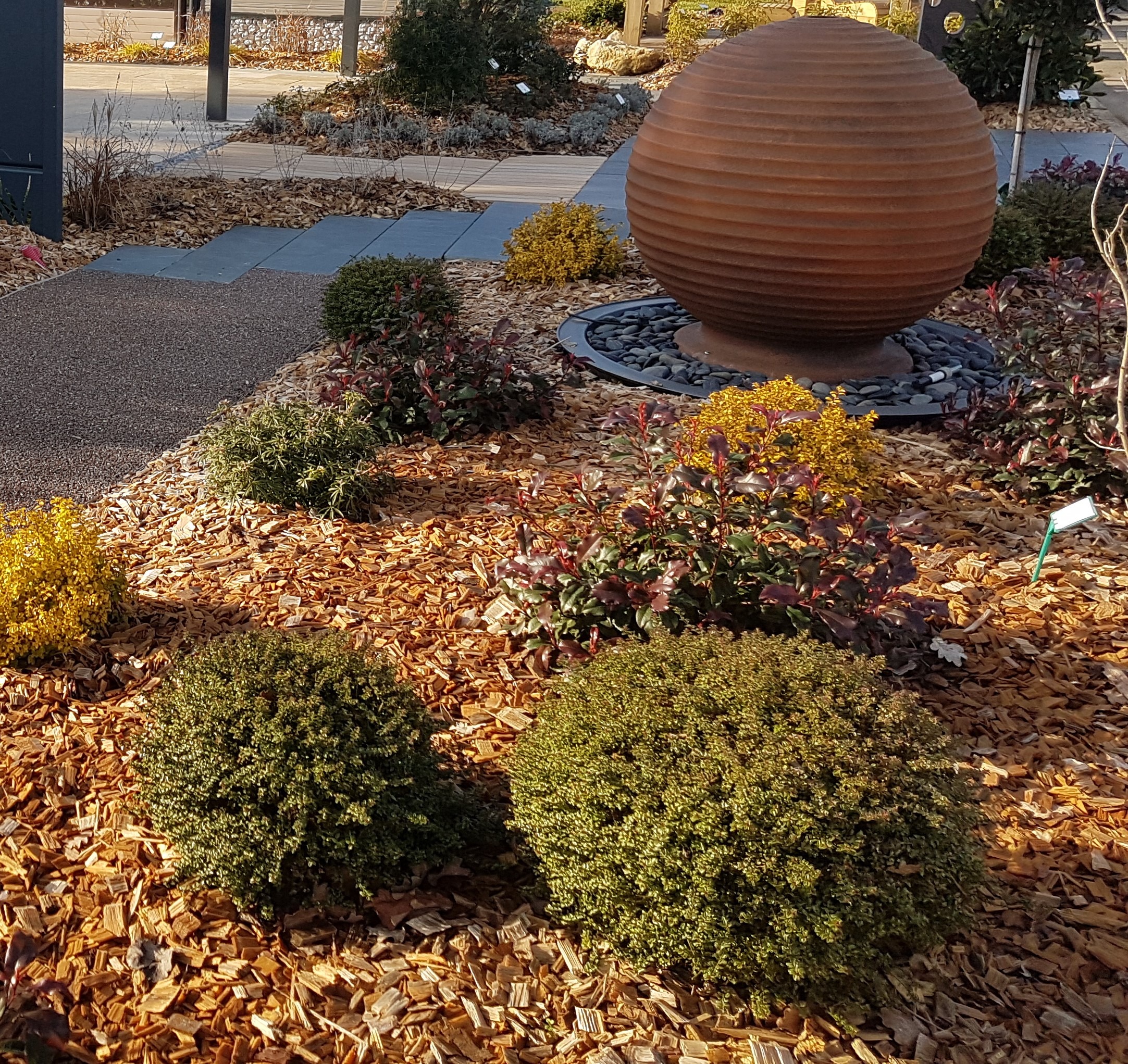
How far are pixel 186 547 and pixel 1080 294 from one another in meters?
3.54

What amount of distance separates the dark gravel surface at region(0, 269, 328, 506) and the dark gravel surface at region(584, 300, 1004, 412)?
170 cm

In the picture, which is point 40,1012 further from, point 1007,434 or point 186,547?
point 1007,434

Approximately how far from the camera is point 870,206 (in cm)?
528

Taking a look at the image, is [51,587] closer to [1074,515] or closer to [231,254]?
[1074,515]

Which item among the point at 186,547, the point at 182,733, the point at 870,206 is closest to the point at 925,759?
the point at 182,733

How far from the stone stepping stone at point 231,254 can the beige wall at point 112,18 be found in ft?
50.2

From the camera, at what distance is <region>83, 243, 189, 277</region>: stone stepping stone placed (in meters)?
7.77

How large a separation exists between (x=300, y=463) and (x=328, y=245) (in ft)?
15.2

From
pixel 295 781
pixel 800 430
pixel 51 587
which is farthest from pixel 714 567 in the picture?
pixel 51 587

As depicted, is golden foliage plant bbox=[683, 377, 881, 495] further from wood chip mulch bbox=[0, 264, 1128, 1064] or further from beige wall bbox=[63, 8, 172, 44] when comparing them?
beige wall bbox=[63, 8, 172, 44]

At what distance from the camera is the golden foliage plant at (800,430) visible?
13.4ft

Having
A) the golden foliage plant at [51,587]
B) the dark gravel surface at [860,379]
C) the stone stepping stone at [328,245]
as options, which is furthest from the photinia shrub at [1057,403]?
the stone stepping stone at [328,245]

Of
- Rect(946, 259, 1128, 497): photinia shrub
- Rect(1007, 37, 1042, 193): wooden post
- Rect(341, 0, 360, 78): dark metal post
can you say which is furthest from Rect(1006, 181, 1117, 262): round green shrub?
Rect(341, 0, 360, 78): dark metal post

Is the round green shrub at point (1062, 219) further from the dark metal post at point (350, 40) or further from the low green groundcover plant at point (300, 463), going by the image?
→ the dark metal post at point (350, 40)
